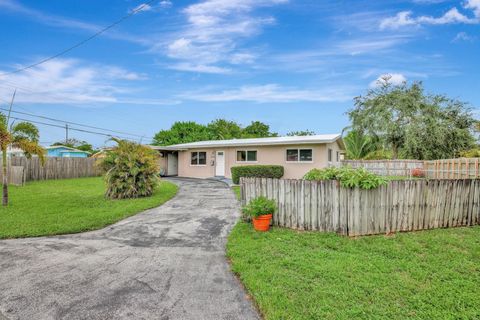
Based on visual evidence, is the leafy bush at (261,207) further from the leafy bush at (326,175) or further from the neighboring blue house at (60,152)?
the neighboring blue house at (60,152)

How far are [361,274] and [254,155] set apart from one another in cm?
1461

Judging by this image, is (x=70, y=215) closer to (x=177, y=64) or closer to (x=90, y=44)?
(x=90, y=44)

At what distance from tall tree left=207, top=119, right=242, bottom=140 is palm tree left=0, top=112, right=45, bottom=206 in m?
29.4

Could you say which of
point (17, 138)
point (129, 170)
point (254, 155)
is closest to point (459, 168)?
point (254, 155)

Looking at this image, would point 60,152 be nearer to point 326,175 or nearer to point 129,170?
point 129,170

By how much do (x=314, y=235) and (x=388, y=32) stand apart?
34.9ft

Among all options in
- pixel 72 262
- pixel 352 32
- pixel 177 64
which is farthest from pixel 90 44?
pixel 352 32

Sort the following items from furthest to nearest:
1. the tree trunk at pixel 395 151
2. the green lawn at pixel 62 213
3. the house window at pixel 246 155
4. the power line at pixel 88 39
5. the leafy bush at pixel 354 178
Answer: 1. the tree trunk at pixel 395 151
2. the house window at pixel 246 155
3. the power line at pixel 88 39
4. the green lawn at pixel 62 213
5. the leafy bush at pixel 354 178

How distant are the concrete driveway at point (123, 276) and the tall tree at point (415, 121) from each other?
87.4 feet

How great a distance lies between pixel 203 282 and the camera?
11.5 ft

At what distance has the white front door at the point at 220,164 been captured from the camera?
63.1 feet

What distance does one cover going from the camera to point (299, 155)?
645 inches

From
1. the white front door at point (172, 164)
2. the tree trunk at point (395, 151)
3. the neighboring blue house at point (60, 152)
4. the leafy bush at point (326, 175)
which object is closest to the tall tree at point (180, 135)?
the neighboring blue house at point (60, 152)

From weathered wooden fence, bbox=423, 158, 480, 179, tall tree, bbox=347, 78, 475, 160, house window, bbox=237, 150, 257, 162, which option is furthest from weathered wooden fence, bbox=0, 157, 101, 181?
tall tree, bbox=347, 78, 475, 160
